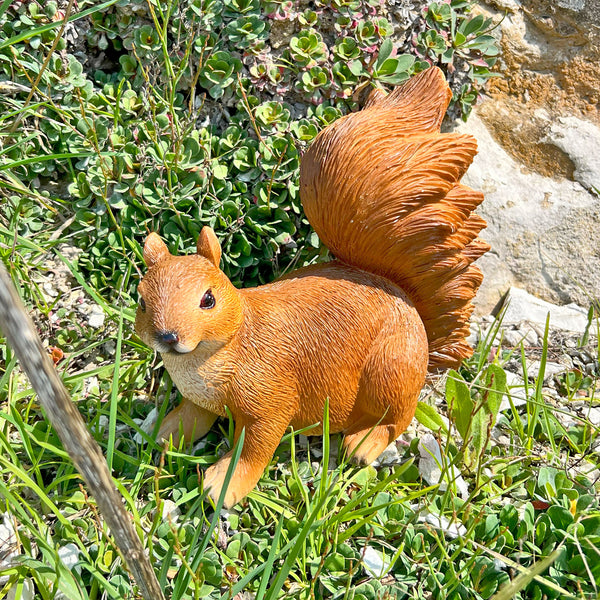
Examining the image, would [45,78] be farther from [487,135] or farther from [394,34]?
[487,135]

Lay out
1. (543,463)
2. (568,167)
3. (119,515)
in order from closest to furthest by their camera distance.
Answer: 1. (119,515)
2. (543,463)
3. (568,167)

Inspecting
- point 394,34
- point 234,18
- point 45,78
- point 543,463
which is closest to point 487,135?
point 394,34

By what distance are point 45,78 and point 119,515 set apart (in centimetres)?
181

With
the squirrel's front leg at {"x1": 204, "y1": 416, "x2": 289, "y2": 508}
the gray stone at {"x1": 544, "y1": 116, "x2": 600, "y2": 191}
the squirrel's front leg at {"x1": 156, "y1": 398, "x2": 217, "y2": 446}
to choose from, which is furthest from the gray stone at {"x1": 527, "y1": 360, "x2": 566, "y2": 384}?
the squirrel's front leg at {"x1": 156, "y1": 398, "x2": 217, "y2": 446}

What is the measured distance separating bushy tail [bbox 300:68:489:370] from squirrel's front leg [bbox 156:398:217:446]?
0.66m

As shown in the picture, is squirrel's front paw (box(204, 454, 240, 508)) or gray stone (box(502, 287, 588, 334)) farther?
gray stone (box(502, 287, 588, 334))

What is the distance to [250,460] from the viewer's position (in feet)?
6.00

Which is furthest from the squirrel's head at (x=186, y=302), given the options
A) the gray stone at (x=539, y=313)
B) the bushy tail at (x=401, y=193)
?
the gray stone at (x=539, y=313)

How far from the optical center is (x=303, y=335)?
71.2 inches

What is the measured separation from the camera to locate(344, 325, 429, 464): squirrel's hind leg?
185cm

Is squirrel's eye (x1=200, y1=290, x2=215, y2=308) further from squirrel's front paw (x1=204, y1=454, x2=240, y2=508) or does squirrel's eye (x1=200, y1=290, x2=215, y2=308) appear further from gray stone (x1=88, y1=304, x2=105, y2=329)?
gray stone (x1=88, y1=304, x2=105, y2=329)

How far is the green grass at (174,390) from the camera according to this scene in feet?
5.72

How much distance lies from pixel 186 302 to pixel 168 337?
98 millimetres

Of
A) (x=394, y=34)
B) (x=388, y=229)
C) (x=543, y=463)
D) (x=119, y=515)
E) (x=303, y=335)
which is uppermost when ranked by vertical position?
(x=394, y=34)
